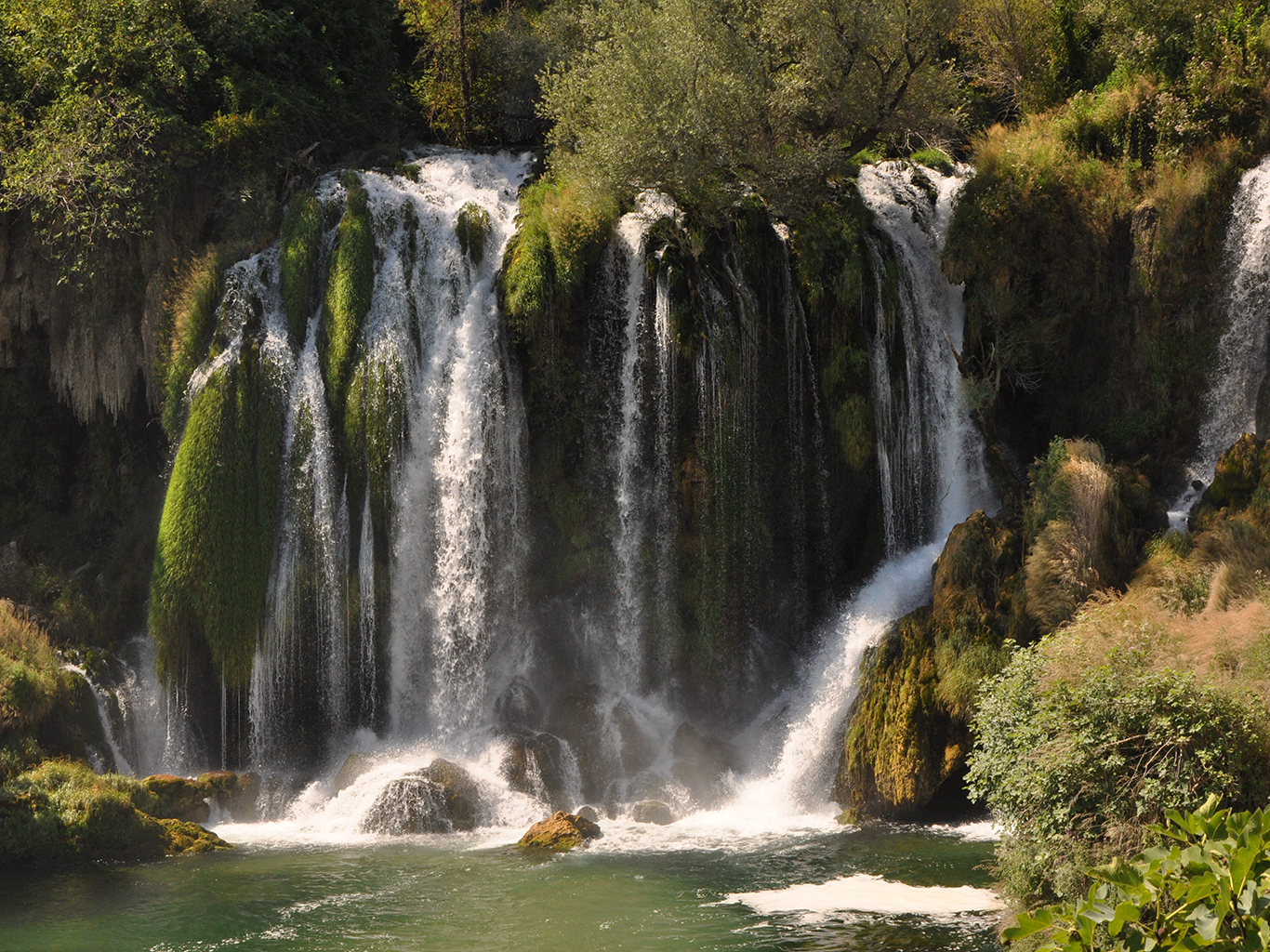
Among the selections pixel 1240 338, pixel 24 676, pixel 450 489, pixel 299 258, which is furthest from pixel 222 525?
pixel 1240 338

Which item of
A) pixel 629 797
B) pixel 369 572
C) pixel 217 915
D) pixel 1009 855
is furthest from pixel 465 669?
pixel 1009 855

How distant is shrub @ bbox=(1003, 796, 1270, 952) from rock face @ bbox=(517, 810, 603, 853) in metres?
13.9

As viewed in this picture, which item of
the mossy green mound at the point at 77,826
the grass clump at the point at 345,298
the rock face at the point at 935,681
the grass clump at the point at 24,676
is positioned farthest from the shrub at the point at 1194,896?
the grass clump at the point at 345,298

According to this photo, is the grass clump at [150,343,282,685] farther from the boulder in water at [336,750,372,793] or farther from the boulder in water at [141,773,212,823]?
the boulder in water at [336,750,372,793]

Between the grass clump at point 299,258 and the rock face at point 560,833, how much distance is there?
1112cm

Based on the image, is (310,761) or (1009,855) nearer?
(1009,855)

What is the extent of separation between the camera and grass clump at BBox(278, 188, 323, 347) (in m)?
24.0

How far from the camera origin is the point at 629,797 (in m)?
20.7

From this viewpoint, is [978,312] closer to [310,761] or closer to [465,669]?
[465,669]

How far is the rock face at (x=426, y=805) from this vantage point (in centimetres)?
1928

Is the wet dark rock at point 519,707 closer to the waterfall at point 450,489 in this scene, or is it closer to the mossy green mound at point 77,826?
the waterfall at point 450,489

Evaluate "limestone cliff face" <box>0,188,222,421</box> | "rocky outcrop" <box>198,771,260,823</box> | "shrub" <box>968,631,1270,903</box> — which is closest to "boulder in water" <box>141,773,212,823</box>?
"rocky outcrop" <box>198,771,260,823</box>

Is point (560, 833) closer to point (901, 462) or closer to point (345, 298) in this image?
point (901, 462)

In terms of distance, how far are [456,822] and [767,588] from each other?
7530 millimetres
